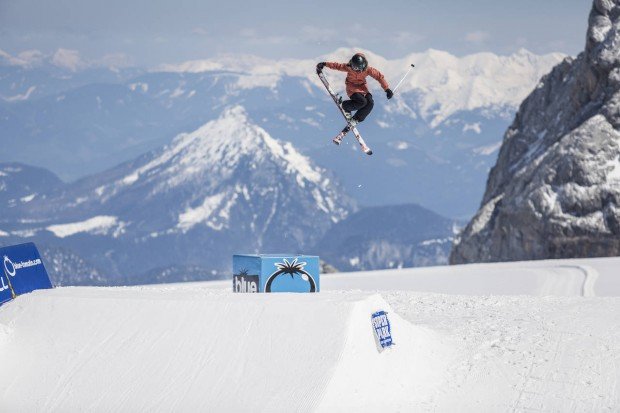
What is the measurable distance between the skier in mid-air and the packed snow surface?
17.9 ft

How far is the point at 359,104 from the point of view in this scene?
87.0ft

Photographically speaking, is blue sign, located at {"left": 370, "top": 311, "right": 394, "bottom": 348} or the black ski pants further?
the black ski pants

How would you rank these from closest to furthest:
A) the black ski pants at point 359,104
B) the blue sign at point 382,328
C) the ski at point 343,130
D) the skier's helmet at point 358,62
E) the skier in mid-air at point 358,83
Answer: the blue sign at point 382,328
the skier's helmet at point 358,62
the skier in mid-air at point 358,83
the black ski pants at point 359,104
the ski at point 343,130

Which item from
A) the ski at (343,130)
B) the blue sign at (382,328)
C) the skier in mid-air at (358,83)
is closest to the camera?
the blue sign at (382,328)

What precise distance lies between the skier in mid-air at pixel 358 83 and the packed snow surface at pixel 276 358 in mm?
5453

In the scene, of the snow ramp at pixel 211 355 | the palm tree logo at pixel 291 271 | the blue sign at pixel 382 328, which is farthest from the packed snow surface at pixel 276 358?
the palm tree logo at pixel 291 271

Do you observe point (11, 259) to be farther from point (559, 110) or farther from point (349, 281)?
point (559, 110)

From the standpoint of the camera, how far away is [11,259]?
27250 mm

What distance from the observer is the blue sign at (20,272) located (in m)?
27.0

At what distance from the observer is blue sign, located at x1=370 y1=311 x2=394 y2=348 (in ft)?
76.1

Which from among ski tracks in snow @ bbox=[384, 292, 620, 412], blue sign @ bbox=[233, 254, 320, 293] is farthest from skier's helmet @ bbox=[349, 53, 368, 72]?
ski tracks in snow @ bbox=[384, 292, 620, 412]

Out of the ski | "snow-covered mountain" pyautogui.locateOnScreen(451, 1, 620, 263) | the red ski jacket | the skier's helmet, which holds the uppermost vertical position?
the skier's helmet

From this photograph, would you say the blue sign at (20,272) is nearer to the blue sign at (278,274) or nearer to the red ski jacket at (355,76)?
the blue sign at (278,274)

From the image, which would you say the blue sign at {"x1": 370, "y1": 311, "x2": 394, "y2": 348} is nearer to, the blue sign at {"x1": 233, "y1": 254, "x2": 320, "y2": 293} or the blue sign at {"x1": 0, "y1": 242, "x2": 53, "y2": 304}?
the blue sign at {"x1": 233, "y1": 254, "x2": 320, "y2": 293}
